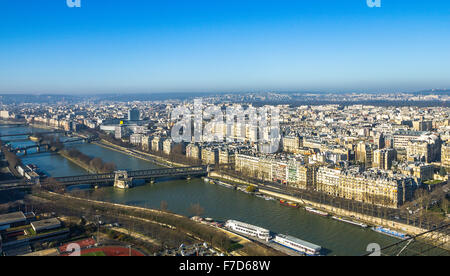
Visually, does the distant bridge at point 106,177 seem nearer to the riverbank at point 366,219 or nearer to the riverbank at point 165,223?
the riverbank at point 165,223

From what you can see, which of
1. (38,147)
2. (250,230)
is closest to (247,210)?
(250,230)

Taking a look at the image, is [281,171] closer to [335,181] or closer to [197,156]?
[335,181]

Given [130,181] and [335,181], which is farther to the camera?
[130,181]

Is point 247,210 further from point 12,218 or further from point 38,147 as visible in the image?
point 38,147
